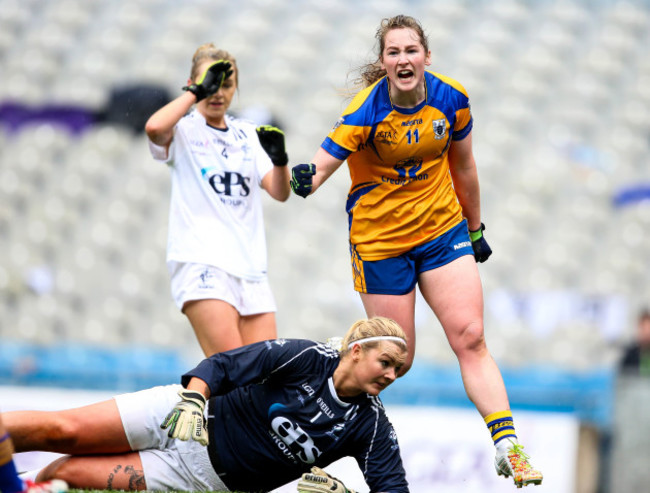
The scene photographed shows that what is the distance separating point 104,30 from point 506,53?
6.34m

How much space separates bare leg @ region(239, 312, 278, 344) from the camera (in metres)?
4.91

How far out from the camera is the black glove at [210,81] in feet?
15.3

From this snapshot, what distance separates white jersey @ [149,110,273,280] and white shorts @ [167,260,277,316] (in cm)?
4

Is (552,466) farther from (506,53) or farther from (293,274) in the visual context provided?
(506,53)

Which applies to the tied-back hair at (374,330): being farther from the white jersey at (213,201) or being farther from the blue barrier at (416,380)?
the blue barrier at (416,380)

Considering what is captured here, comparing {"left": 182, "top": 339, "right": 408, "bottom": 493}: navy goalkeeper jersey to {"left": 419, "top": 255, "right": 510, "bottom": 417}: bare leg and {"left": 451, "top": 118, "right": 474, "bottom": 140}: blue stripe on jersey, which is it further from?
{"left": 451, "top": 118, "right": 474, "bottom": 140}: blue stripe on jersey

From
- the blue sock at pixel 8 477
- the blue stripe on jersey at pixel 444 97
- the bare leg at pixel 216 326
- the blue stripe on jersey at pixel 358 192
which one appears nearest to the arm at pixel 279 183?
the blue stripe on jersey at pixel 358 192

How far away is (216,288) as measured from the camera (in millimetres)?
4754

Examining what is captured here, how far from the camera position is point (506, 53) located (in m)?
13.1

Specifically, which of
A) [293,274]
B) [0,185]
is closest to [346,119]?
[293,274]

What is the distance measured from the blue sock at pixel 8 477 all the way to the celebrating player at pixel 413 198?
5.53ft

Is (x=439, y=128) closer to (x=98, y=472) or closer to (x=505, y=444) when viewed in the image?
(x=505, y=444)

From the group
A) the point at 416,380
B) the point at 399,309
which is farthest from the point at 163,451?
the point at 416,380

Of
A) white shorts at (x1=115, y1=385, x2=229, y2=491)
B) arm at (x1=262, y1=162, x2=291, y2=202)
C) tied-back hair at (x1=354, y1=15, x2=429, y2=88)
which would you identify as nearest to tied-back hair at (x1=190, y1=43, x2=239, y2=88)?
arm at (x1=262, y1=162, x2=291, y2=202)
